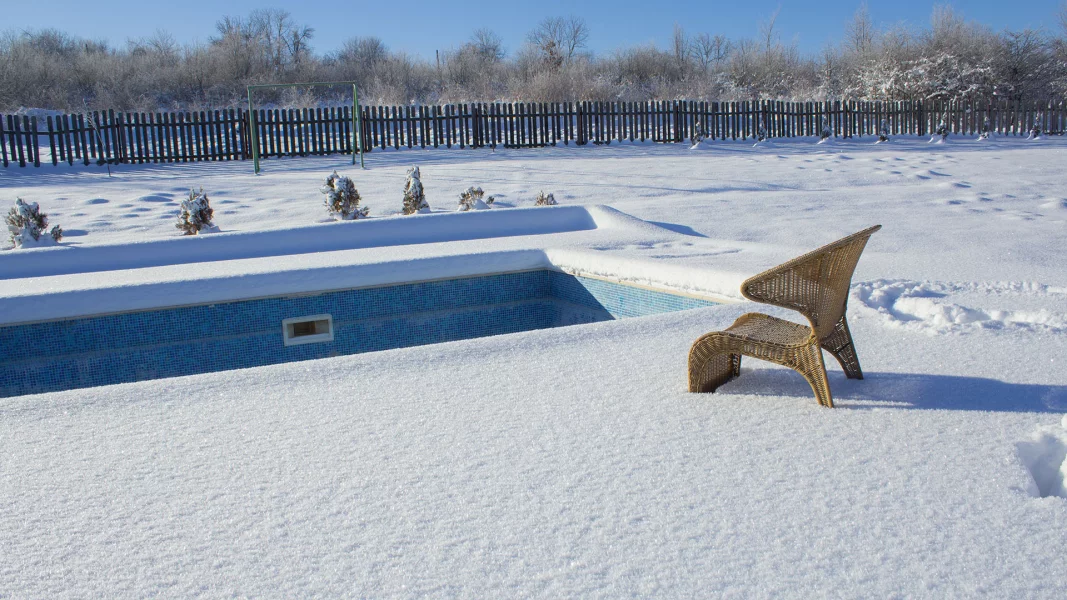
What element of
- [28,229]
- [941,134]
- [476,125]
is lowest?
[28,229]

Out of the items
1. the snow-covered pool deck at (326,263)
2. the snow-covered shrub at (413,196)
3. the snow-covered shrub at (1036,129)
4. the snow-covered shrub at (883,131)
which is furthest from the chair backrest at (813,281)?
the snow-covered shrub at (1036,129)

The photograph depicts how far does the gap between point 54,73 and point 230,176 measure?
1774cm

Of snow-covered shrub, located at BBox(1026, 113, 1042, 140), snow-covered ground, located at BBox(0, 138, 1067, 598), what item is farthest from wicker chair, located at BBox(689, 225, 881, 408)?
snow-covered shrub, located at BBox(1026, 113, 1042, 140)

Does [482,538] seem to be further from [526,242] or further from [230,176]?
[230,176]

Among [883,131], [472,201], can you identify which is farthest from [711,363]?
[883,131]

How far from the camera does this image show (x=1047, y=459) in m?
2.58

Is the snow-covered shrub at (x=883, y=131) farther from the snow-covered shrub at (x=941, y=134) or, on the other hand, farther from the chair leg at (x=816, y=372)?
the chair leg at (x=816, y=372)

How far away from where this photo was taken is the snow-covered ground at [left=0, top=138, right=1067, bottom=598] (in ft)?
6.58

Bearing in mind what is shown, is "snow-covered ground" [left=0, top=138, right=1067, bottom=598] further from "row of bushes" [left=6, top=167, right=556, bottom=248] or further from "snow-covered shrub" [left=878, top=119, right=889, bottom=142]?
"snow-covered shrub" [left=878, top=119, right=889, bottom=142]

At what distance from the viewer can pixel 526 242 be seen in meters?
6.68

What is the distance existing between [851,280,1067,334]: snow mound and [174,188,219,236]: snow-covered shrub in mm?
6298

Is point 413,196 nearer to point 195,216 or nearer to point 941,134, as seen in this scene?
point 195,216

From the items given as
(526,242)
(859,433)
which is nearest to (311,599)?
(859,433)

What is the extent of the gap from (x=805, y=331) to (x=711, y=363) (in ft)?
1.32
